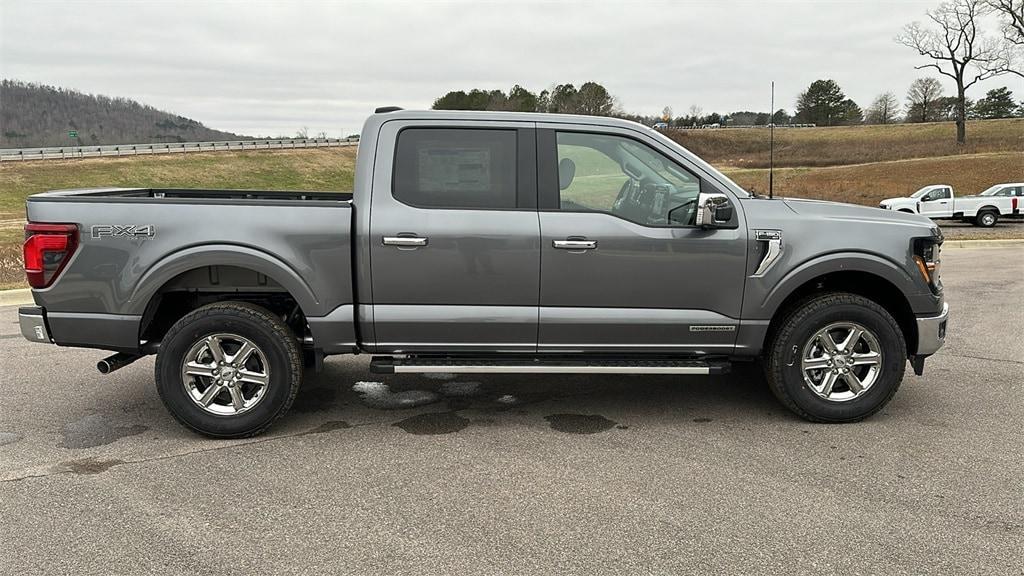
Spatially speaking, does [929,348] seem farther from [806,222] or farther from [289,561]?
[289,561]

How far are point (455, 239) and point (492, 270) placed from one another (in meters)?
0.29

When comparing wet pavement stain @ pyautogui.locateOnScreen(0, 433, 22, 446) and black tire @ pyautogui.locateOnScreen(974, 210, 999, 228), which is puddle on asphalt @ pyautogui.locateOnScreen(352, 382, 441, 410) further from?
black tire @ pyautogui.locateOnScreen(974, 210, 999, 228)

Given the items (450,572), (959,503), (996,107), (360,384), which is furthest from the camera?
(996,107)

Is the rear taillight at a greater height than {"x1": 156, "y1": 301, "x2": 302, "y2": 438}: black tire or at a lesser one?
greater

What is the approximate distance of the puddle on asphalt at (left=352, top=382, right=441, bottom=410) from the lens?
519cm

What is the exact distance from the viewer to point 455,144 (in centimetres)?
455

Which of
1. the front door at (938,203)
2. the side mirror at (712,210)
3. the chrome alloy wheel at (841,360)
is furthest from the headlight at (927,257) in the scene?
the front door at (938,203)

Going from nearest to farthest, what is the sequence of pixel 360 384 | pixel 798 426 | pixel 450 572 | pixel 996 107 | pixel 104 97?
pixel 450 572, pixel 798 426, pixel 360 384, pixel 996 107, pixel 104 97

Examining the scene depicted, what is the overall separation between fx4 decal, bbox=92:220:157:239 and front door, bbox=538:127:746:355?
2361mm

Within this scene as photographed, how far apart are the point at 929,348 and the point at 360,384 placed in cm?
407

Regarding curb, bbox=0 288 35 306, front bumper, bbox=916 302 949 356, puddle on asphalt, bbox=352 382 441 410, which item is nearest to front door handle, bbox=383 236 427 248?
puddle on asphalt, bbox=352 382 441 410

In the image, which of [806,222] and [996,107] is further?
[996,107]

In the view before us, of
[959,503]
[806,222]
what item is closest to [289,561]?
[959,503]

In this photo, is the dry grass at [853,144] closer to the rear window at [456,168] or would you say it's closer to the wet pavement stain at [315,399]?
the wet pavement stain at [315,399]
